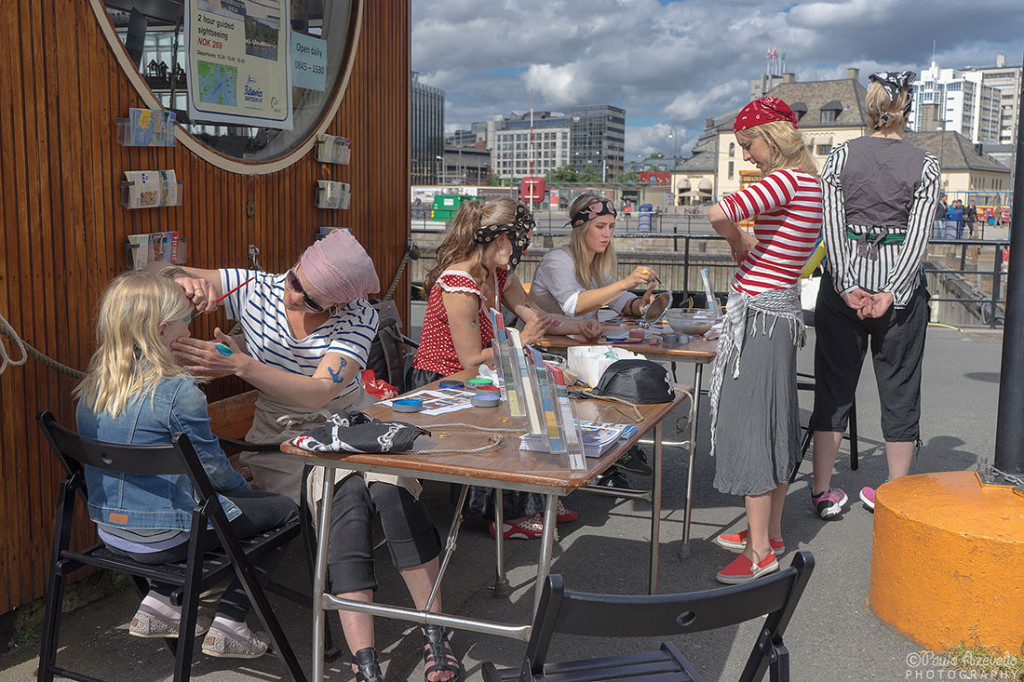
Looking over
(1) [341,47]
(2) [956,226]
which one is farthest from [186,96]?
(2) [956,226]

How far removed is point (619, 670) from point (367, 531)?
0.96 metres

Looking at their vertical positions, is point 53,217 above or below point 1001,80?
below

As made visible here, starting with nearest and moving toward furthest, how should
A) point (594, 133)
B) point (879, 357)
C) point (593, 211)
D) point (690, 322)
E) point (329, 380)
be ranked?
point (329, 380), point (879, 357), point (690, 322), point (593, 211), point (594, 133)

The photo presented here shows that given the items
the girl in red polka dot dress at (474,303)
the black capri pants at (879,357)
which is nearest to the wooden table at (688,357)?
the girl in red polka dot dress at (474,303)

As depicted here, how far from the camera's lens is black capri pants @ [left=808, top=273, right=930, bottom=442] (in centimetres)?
437

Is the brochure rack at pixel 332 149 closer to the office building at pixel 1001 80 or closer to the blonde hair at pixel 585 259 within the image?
the blonde hair at pixel 585 259

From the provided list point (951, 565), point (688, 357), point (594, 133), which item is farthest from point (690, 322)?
point (594, 133)

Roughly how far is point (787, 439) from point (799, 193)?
0.94 metres

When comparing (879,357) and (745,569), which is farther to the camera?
(879,357)

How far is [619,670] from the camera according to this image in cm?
218

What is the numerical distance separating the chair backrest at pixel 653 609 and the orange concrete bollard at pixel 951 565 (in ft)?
5.23

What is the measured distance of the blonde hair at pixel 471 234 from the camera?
421 cm

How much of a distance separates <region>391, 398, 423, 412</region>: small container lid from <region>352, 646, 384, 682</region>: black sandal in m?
0.73

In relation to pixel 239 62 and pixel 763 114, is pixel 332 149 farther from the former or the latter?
pixel 763 114
